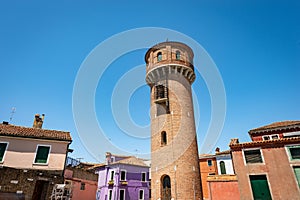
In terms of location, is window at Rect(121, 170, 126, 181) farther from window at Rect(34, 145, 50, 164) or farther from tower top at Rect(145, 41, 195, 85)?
tower top at Rect(145, 41, 195, 85)

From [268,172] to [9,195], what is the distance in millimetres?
19053

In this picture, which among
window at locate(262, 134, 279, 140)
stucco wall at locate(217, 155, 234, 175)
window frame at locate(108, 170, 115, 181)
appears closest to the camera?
window at locate(262, 134, 279, 140)

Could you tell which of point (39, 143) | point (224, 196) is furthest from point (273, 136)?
point (39, 143)

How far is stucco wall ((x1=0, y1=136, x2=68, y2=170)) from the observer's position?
50.3ft

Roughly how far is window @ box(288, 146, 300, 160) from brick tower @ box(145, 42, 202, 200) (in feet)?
25.1

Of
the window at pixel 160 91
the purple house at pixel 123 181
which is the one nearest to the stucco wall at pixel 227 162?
the purple house at pixel 123 181

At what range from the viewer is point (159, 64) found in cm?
A: 2145

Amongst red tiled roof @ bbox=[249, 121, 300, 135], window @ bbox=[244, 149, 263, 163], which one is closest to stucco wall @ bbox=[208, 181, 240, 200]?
window @ bbox=[244, 149, 263, 163]

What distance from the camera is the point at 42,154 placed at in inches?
641

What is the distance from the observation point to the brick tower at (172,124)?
16703mm

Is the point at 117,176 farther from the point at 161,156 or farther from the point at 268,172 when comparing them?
the point at 268,172

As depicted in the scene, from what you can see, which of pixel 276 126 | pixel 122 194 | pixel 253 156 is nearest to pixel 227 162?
pixel 276 126

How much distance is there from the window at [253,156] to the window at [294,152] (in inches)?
86.3

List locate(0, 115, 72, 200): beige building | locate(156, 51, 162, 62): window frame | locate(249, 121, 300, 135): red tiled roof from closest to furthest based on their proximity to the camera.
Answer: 1. locate(0, 115, 72, 200): beige building
2. locate(249, 121, 300, 135): red tiled roof
3. locate(156, 51, 162, 62): window frame
